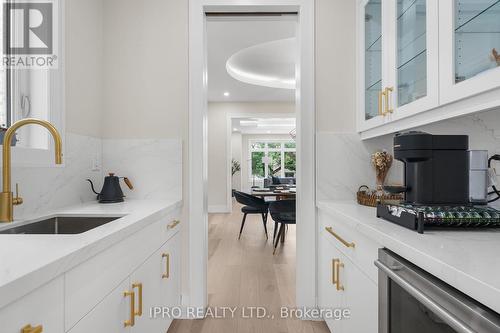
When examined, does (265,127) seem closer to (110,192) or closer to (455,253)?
(110,192)

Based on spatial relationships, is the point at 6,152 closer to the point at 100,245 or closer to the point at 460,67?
the point at 100,245

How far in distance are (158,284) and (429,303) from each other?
4.44 feet

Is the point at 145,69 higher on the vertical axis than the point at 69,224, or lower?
higher

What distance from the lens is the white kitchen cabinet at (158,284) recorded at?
1.40 m

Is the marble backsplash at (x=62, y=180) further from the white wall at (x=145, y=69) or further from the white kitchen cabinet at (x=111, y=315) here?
the white kitchen cabinet at (x=111, y=315)

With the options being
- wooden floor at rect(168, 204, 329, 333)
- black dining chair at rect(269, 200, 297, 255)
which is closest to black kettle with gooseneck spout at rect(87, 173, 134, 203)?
wooden floor at rect(168, 204, 329, 333)

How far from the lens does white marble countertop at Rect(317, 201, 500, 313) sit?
60 cm

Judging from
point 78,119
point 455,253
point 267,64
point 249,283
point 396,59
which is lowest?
point 249,283

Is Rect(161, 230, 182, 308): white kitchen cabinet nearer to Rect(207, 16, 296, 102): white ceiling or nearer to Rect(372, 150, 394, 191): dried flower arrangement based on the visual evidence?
Rect(372, 150, 394, 191): dried flower arrangement

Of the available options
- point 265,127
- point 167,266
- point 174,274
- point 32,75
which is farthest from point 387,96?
point 265,127

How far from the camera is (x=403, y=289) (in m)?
0.93

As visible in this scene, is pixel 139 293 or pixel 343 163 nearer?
pixel 139 293

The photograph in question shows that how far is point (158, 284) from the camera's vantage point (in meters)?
1.65

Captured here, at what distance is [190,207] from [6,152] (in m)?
1.14
